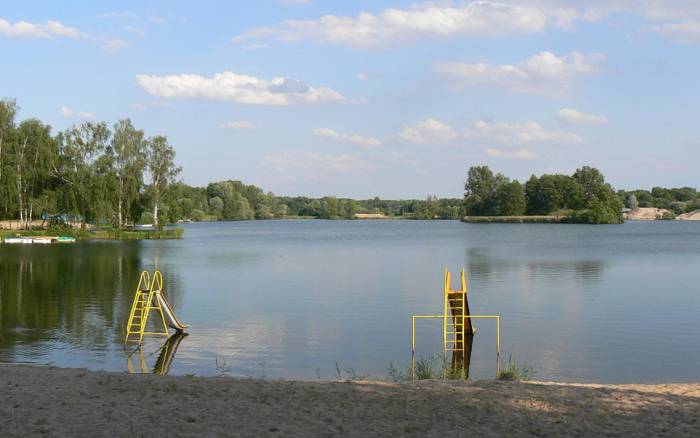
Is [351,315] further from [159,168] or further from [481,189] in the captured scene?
[481,189]

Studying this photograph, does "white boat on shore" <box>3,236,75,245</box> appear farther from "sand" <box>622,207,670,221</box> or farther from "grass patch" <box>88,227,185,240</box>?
"sand" <box>622,207,670,221</box>

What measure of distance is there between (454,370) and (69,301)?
54.7 feet

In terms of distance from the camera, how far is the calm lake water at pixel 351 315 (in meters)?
15.9

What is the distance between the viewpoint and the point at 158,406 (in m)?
9.21

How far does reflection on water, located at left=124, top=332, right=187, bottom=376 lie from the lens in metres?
14.8

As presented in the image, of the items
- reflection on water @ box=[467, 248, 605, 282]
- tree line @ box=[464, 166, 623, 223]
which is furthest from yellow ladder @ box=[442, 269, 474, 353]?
tree line @ box=[464, 166, 623, 223]

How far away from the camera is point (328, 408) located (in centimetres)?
916

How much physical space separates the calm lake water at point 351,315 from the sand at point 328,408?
12.5 feet

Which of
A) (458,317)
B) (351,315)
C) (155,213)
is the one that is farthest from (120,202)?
(458,317)

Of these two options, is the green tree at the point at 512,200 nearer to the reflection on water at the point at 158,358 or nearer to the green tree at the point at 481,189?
the green tree at the point at 481,189

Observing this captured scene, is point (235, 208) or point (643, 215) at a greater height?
point (235, 208)

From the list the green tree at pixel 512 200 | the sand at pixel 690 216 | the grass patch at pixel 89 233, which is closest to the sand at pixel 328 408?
the grass patch at pixel 89 233

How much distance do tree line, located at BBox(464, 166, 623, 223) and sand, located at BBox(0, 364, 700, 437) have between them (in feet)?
477

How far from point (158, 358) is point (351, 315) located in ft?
27.4
